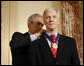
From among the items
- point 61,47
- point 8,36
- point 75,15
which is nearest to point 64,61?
point 61,47

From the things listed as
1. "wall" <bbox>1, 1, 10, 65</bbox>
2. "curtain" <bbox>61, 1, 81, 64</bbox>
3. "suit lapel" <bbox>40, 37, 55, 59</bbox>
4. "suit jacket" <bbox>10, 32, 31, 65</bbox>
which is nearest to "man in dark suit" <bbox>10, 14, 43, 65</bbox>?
"suit jacket" <bbox>10, 32, 31, 65</bbox>

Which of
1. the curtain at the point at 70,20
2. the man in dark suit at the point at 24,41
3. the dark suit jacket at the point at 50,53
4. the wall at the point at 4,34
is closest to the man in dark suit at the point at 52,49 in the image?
the dark suit jacket at the point at 50,53

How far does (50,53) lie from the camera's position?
1.39 meters

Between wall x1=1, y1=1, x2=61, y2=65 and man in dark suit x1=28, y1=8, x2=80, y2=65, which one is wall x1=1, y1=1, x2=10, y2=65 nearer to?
wall x1=1, y1=1, x2=61, y2=65

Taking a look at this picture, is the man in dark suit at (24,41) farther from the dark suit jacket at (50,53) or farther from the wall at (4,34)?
the wall at (4,34)

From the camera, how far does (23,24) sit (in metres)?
3.35

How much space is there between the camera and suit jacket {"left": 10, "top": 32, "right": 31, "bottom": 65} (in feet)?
5.44

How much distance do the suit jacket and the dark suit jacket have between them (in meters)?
0.19

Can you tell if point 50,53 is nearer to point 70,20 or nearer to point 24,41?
point 24,41

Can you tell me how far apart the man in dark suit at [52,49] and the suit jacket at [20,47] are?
0.64ft

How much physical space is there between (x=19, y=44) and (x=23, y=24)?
5.59ft

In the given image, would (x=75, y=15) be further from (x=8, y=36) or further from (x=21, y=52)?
(x=21, y=52)

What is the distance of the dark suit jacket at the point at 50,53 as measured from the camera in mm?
1396

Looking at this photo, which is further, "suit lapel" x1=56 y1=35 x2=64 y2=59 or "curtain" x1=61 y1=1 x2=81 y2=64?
"curtain" x1=61 y1=1 x2=81 y2=64
